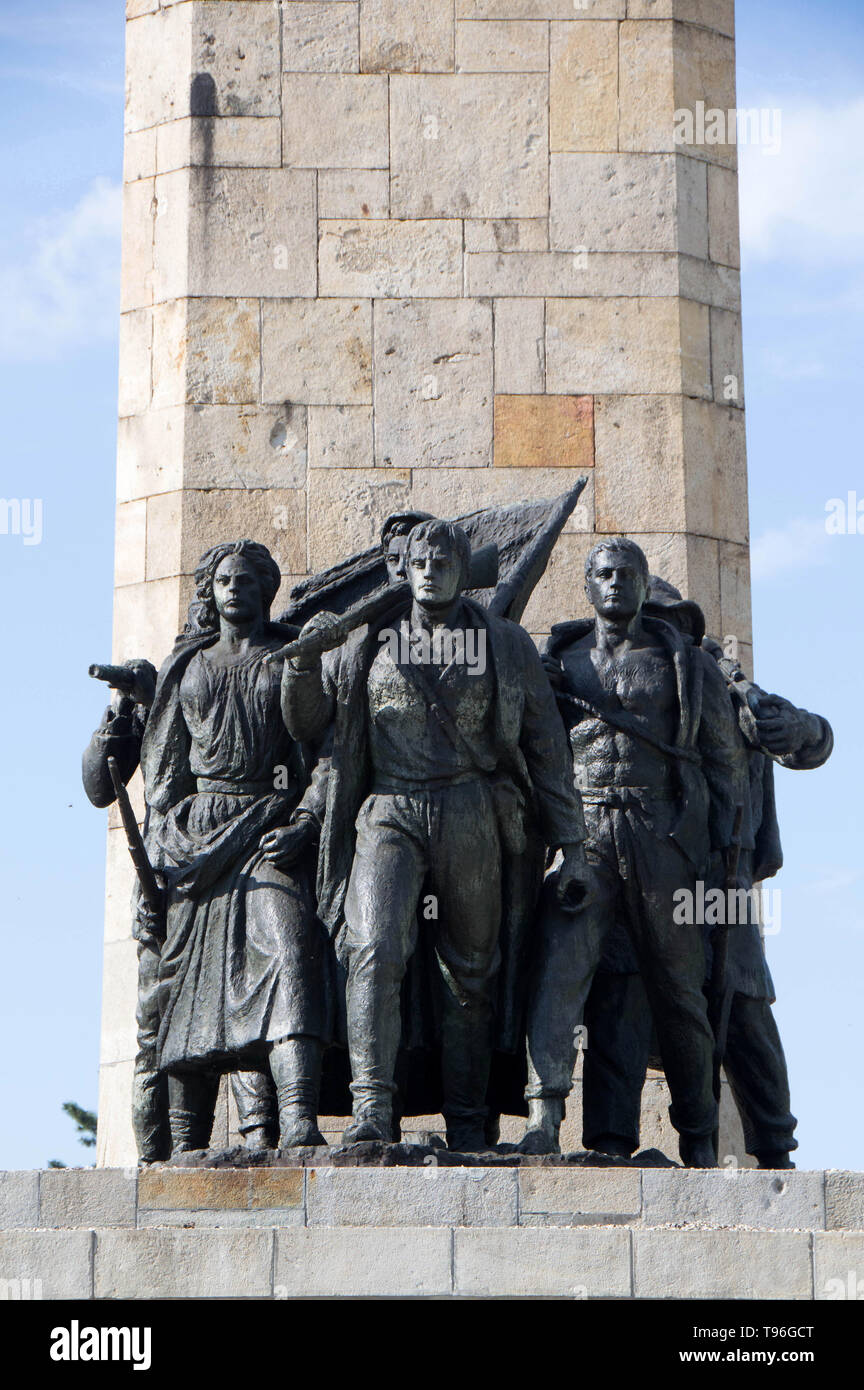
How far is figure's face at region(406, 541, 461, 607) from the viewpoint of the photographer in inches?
469

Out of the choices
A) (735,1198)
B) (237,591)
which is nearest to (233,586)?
(237,591)

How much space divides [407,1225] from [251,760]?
2.62 m

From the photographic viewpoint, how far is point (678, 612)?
13.2 meters

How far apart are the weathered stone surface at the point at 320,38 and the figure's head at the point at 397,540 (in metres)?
4.01

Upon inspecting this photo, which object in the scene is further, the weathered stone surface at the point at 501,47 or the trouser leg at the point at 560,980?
the weathered stone surface at the point at 501,47

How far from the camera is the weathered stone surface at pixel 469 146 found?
15.3 m

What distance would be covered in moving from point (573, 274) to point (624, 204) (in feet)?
1.69

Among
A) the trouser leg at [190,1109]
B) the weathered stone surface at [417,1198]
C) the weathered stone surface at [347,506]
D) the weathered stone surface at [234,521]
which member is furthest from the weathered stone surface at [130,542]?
the weathered stone surface at [417,1198]

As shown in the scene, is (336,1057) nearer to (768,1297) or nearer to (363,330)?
(768,1297)

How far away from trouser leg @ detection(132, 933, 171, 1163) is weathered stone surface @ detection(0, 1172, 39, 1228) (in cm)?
127

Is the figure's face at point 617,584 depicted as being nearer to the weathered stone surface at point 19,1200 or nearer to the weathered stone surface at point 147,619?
the weathered stone surface at point 147,619

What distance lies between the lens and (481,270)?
1521cm

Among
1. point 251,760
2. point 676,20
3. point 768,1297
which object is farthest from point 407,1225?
point 676,20

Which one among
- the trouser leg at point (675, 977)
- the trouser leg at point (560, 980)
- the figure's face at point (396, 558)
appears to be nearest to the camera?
the trouser leg at point (560, 980)
